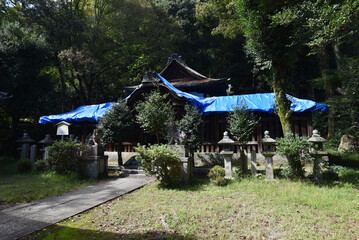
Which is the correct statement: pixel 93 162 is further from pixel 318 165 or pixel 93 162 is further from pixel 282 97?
pixel 318 165

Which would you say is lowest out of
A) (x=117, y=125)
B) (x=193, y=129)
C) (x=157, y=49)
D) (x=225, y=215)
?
(x=225, y=215)

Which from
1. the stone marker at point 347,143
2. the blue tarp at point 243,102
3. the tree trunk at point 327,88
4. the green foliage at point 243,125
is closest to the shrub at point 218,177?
the green foliage at point 243,125

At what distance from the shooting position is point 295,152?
6.54 m

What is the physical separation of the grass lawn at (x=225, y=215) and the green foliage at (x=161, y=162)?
0.45 m

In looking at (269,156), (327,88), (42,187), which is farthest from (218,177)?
(327,88)

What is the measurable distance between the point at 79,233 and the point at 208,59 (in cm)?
2468

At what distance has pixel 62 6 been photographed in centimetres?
1831

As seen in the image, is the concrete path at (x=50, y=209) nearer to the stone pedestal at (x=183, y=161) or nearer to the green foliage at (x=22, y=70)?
the stone pedestal at (x=183, y=161)

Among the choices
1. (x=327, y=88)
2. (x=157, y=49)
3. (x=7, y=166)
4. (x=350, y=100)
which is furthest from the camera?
(x=157, y=49)

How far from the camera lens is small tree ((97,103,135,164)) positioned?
32.8 feet

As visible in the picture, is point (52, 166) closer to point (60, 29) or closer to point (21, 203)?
point (21, 203)

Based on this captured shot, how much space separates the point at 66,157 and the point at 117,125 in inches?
108

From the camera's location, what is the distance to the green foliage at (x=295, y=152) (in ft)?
21.6

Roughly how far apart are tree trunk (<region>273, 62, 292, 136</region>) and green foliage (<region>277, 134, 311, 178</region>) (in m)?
1.32
